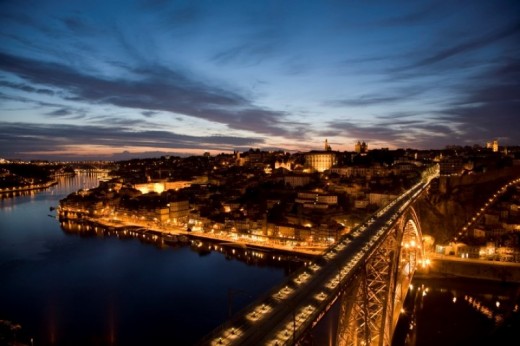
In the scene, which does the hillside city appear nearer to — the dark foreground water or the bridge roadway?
the dark foreground water

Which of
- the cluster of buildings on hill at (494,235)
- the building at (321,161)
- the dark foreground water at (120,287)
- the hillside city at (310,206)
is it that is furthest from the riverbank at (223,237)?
the building at (321,161)

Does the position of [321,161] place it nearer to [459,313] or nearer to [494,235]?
[494,235]

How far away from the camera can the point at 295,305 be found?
511 cm

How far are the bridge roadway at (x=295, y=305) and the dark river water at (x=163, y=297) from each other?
1849 millimetres

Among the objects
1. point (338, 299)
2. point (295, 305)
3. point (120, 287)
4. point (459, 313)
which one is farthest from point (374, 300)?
point (120, 287)

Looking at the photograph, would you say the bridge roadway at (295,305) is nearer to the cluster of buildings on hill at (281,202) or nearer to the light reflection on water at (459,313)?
the light reflection on water at (459,313)

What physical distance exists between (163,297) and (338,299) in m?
8.74

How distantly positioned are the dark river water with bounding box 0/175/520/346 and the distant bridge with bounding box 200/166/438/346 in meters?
A: 1.54

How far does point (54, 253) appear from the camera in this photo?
1948 centimetres

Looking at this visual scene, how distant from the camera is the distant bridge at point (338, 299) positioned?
4.38 meters

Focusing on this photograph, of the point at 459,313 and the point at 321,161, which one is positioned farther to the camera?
the point at 321,161

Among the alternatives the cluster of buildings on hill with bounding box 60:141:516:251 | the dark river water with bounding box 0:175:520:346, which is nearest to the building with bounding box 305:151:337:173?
the cluster of buildings on hill with bounding box 60:141:516:251

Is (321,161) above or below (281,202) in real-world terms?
above

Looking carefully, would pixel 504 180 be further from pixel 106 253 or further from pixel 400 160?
pixel 106 253
